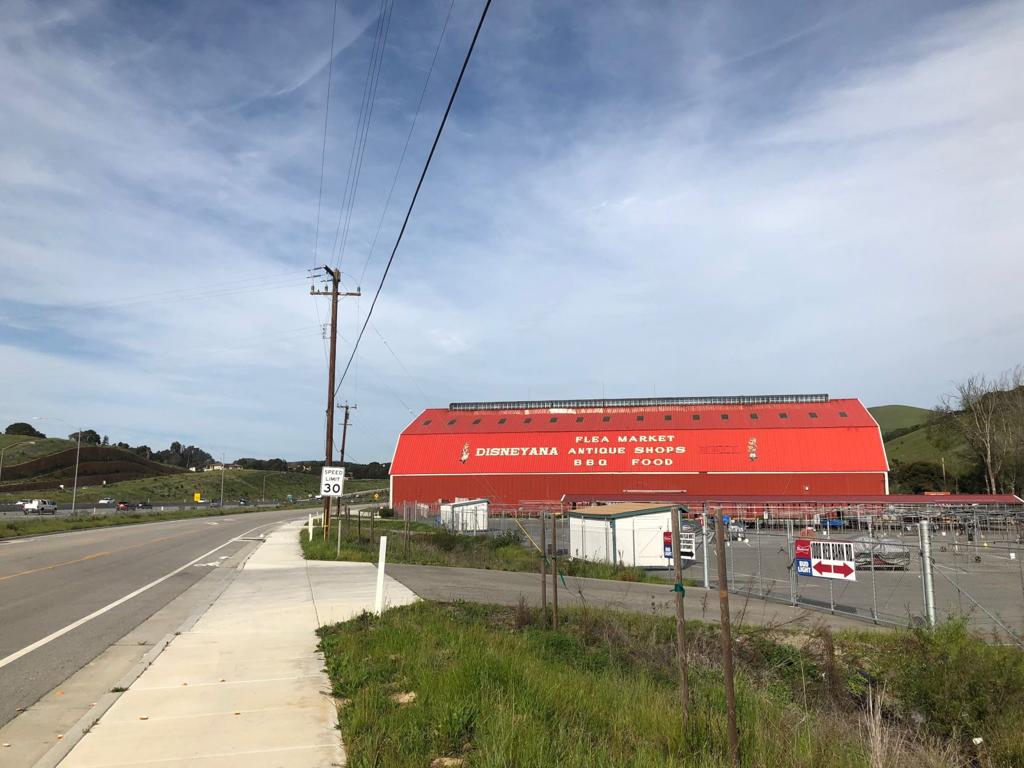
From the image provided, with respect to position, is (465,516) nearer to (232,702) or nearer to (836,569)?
(836,569)

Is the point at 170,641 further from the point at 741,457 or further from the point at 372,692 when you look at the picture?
the point at 741,457

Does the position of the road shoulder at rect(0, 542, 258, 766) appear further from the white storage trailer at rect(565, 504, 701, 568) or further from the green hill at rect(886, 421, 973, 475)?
the green hill at rect(886, 421, 973, 475)

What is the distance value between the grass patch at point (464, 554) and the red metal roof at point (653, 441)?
29348 mm

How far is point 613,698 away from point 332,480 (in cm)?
1939

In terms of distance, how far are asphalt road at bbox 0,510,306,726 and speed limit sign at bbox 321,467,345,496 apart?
4.21 meters

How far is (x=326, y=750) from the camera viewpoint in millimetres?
5484

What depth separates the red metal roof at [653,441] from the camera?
5822 cm

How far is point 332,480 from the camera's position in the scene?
960 inches

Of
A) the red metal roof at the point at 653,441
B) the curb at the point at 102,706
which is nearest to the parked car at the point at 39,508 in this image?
the red metal roof at the point at 653,441

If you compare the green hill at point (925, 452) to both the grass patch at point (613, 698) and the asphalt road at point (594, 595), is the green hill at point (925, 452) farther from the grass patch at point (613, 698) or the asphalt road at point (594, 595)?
the grass patch at point (613, 698)

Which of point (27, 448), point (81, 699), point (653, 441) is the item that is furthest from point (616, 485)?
point (27, 448)

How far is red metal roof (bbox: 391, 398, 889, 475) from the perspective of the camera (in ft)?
191

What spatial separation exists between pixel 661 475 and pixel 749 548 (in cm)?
2190

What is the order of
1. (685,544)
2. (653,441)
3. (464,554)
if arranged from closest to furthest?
(685,544) → (464,554) → (653,441)
